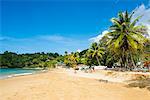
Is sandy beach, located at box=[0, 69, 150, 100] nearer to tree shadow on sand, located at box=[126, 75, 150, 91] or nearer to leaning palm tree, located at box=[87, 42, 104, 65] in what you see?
tree shadow on sand, located at box=[126, 75, 150, 91]

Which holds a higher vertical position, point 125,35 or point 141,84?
point 125,35

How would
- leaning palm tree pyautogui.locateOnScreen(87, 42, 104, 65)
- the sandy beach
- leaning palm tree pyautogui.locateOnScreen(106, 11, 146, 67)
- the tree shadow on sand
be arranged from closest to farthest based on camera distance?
the sandy beach, the tree shadow on sand, leaning palm tree pyautogui.locateOnScreen(106, 11, 146, 67), leaning palm tree pyautogui.locateOnScreen(87, 42, 104, 65)

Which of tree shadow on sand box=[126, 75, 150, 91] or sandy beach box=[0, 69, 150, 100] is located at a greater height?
tree shadow on sand box=[126, 75, 150, 91]

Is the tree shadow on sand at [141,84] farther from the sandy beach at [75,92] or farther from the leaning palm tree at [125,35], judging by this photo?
the leaning palm tree at [125,35]

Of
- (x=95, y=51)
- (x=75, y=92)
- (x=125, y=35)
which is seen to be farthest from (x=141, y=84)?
(x=95, y=51)

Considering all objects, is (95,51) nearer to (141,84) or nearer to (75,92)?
(141,84)

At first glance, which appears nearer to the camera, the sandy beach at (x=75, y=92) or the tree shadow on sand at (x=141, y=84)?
the sandy beach at (x=75, y=92)

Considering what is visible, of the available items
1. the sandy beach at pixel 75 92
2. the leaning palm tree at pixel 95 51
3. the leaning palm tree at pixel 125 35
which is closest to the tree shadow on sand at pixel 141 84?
the sandy beach at pixel 75 92

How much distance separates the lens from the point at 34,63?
13075cm

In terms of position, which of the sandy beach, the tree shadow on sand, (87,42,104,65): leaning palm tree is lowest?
the sandy beach

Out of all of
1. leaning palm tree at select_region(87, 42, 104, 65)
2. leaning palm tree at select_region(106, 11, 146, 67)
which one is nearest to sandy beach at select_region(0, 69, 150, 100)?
leaning palm tree at select_region(106, 11, 146, 67)

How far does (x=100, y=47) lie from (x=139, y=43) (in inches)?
1034

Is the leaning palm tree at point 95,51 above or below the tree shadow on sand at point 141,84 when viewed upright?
above

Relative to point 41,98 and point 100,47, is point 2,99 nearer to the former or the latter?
point 41,98
